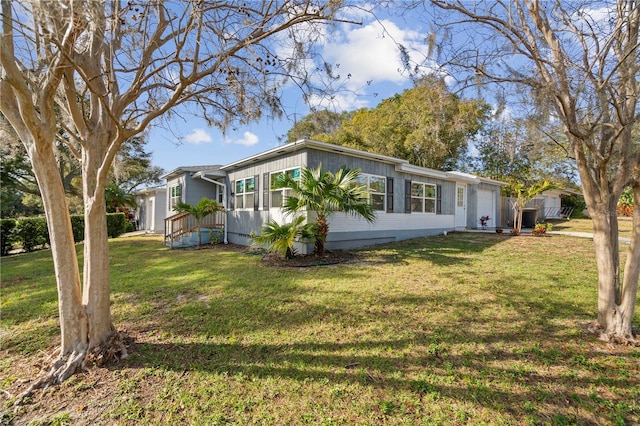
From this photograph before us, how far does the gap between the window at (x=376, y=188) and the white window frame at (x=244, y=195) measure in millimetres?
4135

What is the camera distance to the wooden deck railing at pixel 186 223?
38.1 feet

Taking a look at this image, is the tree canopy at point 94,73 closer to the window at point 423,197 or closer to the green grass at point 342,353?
the green grass at point 342,353

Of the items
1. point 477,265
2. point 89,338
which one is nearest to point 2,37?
point 89,338

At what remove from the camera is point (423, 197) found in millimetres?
12820

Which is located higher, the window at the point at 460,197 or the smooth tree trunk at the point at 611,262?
the window at the point at 460,197

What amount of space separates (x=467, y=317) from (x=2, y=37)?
19.3 feet

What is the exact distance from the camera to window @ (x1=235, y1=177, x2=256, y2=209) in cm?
1153

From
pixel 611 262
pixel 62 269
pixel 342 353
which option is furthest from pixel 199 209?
pixel 611 262

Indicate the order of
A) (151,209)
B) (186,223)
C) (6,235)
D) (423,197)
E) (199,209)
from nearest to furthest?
(6,235), (199,209), (186,223), (423,197), (151,209)

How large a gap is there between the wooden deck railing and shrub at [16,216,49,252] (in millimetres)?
4953

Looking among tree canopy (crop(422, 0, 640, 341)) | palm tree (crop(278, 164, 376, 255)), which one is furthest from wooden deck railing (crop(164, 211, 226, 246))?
tree canopy (crop(422, 0, 640, 341))

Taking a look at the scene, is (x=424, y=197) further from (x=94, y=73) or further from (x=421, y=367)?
(x=94, y=73)

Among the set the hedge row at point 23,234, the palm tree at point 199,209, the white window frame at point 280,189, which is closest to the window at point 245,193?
the palm tree at point 199,209

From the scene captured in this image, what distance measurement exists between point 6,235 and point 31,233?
72cm
